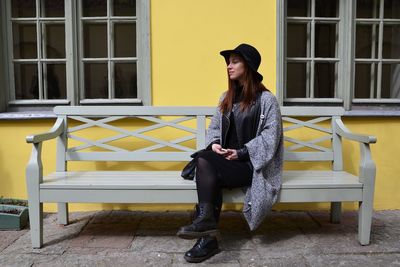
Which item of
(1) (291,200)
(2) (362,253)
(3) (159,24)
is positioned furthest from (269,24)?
(2) (362,253)

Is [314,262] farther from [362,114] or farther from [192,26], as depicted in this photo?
[192,26]

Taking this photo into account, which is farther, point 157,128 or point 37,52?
point 37,52

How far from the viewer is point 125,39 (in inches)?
183

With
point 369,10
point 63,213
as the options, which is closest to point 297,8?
point 369,10

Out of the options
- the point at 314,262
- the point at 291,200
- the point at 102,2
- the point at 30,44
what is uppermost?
the point at 102,2

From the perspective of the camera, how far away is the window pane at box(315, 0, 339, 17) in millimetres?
4680

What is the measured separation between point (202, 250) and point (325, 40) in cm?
275

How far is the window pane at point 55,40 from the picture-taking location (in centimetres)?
466

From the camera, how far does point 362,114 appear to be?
180 inches

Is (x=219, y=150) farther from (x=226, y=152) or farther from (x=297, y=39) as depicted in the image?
(x=297, y=39)

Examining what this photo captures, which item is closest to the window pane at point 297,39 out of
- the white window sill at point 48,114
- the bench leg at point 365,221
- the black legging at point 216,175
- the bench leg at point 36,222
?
the white window sill at point 48,114

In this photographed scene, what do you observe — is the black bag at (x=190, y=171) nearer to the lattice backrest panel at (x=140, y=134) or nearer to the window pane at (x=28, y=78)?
the lattice backrest panel at (x=140, y=134)

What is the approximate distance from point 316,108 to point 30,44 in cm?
314

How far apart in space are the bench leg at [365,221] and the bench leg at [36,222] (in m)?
2.71
